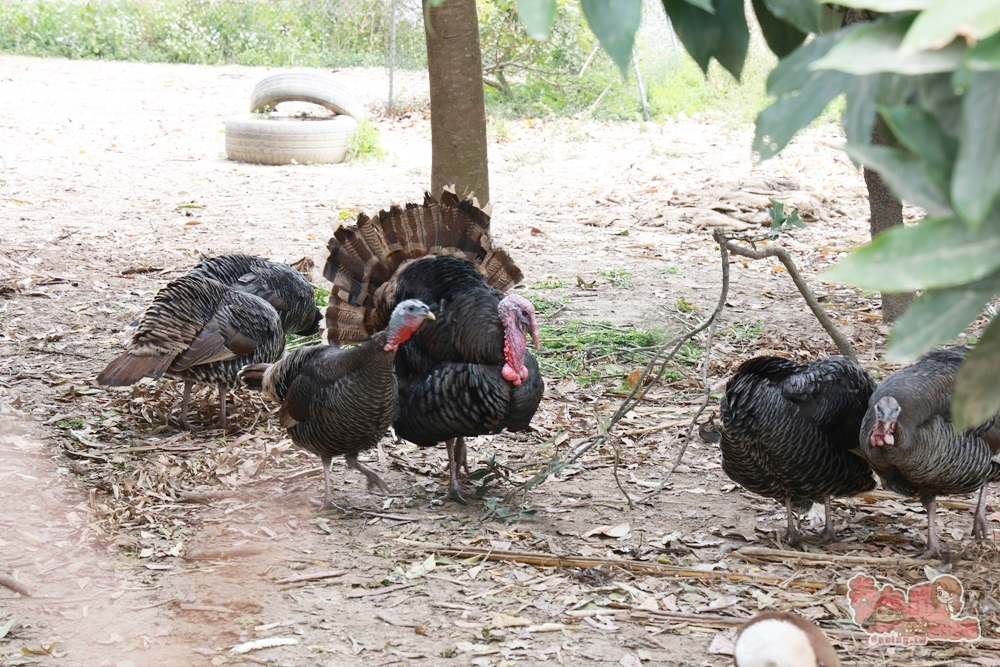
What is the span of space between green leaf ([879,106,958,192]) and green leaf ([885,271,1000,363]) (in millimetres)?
95

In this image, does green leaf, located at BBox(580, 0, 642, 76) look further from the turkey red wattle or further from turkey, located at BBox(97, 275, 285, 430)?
turkey, located at BBox(97, 275, 285, 430)

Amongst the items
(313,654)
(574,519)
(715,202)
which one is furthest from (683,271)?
(313,654)

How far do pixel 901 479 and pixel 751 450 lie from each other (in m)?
0.54

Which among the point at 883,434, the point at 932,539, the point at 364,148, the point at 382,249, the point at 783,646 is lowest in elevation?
the point at 932,539

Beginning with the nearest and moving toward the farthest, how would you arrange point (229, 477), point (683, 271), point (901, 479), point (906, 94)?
point (906, 94) < point (901, 479) < point (229, 477) < point (683, 271)

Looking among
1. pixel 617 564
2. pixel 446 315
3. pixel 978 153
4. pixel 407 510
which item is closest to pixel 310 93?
pixel 446 315

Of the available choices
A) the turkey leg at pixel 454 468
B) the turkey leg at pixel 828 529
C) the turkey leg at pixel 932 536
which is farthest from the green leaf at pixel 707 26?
the turkey leg at pixel 454 468

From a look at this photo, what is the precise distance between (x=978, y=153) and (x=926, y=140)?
69 mm

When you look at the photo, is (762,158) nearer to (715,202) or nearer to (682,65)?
(715,202)

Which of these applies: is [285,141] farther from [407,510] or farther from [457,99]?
[407,510]

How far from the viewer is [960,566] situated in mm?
3537

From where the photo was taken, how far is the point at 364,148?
1283 cm

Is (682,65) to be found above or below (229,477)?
above

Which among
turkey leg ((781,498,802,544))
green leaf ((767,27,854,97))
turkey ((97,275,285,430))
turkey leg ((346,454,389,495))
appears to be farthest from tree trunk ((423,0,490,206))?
green leaf ((767,27,854,97))
